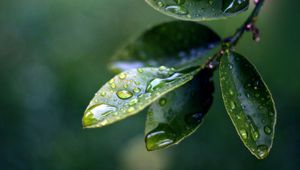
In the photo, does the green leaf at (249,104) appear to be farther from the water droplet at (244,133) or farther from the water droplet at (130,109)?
the water droplet at (130,109)

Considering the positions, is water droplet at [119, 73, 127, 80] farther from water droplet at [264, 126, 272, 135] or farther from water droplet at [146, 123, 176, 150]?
water droplet at [264, 126, 272, 135]

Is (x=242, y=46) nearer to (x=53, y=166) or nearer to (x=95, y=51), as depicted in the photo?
(x=95, y=51)

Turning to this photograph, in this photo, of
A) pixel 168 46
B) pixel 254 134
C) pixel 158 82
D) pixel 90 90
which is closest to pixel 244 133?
pixel 254 134

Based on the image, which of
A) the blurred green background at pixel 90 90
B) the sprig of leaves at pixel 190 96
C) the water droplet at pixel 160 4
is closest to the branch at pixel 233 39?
the sprig of leaves at pixel 190 96

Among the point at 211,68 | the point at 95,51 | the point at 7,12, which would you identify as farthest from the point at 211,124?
the point at 211,68

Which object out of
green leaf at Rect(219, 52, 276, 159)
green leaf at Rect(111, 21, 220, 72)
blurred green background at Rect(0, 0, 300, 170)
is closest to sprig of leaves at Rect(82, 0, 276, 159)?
green leaf at Rect(219, 52, 276, 159)

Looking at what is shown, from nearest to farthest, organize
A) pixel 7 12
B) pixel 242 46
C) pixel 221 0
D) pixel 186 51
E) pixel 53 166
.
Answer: pixel 221 0 → pixel 186 51 → pixel 53 166 → pixel 242 46 → pixel 7 12
